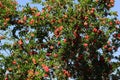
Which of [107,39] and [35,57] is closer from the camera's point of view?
[35,57]

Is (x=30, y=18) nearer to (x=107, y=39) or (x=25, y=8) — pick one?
(x=25, y=8)

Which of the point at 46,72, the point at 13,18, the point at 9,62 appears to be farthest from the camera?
the point at 13,18

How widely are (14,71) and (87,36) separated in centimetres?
439

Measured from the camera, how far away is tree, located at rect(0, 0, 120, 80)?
19062mm

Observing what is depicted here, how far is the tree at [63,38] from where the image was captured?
1906cm

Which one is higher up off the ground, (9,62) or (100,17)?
(100,17)

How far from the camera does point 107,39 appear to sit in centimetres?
2006

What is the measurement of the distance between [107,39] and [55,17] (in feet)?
10.5

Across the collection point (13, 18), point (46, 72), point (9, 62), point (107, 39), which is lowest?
point (46, 72)

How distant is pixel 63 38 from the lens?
19.3m

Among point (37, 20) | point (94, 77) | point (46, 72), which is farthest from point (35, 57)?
point (94, 77)

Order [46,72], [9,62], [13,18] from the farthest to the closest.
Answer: [13,18] < [9,62] < [46,72]

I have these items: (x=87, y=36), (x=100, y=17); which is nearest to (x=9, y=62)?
(x=87, y=36)

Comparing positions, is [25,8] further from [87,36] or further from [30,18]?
[87,36]
